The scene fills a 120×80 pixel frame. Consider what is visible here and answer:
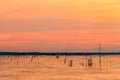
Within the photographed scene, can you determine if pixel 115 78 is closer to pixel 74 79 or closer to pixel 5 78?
pixel 74 79

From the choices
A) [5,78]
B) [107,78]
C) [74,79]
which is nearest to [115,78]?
[107,78]

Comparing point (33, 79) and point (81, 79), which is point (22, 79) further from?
point (81, 79)

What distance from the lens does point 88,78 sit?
272ft

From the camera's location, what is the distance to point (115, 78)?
81812 millimetres

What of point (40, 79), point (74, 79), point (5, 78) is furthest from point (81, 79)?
point (5, 78)

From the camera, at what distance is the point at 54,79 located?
80.8 metres

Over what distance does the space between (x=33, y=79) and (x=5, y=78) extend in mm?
5038

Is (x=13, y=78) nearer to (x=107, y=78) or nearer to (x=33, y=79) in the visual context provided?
(x=33, y=79)

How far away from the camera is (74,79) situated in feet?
266

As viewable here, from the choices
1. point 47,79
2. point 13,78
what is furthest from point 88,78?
point 13,78

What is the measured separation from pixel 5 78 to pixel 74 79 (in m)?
11.4

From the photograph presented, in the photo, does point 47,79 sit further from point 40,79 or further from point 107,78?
point 107,78

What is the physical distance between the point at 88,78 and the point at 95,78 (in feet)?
3.83

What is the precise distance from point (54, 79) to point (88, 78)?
6.00 m
